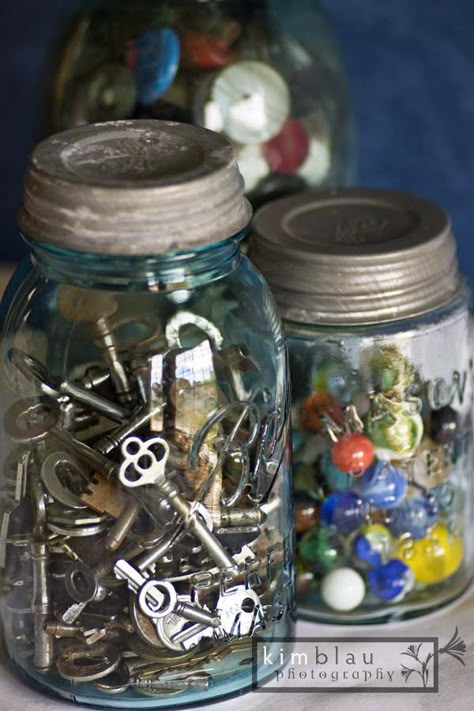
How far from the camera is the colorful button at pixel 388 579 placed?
2.18 feet

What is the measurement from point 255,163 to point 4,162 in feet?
1.16

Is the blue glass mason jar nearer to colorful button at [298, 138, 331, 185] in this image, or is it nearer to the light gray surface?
the light gray surface

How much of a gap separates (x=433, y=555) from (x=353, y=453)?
9 cm

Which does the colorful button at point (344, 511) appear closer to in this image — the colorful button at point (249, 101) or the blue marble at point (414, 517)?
the blue marble at point (414, 517)

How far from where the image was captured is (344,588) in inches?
26.0

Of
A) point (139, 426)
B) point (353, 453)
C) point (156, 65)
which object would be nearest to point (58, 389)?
point (139, 426)

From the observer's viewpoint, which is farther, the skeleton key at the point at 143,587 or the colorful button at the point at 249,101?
the colorful button at the point at 249,101

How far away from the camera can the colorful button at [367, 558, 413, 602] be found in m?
0.66

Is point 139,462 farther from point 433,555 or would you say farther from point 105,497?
point 433,555

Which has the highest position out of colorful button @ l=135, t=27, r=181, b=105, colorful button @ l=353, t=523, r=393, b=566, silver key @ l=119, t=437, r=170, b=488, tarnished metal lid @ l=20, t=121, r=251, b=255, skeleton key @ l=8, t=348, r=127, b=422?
tarnished metal lid @ l=20, t=121, r=251, b=255

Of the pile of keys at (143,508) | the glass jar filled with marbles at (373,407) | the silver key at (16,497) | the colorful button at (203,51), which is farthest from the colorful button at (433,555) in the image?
the colorful button at (203,51)

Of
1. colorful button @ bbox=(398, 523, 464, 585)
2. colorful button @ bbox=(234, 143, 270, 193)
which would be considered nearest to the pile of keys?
colorful button @ bbox=(398, 523, 464, 585)

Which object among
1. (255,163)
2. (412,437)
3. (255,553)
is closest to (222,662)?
(255,553)

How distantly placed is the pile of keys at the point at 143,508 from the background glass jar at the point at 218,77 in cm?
23
